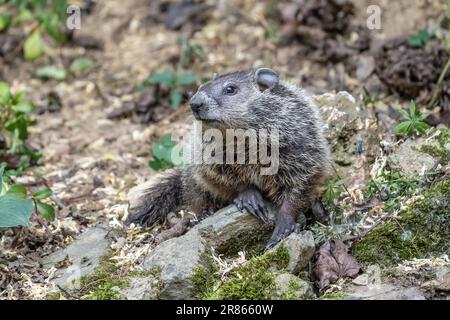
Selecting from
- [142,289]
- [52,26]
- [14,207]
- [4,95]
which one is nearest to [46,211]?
[14,207]

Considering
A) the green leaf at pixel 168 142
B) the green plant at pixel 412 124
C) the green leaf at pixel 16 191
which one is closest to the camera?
the green leaf at pixel 16 191

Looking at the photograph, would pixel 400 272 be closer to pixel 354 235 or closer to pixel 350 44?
pixel 354 235

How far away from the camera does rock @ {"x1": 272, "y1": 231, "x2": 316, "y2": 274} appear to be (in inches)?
212

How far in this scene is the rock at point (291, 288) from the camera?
16.6ft

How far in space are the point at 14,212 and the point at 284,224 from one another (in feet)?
7.09

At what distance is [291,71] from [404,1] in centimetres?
183

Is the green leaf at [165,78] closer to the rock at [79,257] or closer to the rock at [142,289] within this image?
the rock at [79,257]

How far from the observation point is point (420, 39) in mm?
8719

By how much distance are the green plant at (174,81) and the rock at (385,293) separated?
456 cm

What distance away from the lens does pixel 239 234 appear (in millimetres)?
5875

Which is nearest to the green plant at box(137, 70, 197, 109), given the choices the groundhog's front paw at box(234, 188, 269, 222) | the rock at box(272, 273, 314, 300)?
the groundhog's front paw at box(234, 188, 269, 222)

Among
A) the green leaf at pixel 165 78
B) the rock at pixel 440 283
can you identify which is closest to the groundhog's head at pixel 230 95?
the rock at pixel 440 283

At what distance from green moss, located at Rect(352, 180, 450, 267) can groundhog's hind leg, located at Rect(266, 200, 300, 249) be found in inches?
21.6
